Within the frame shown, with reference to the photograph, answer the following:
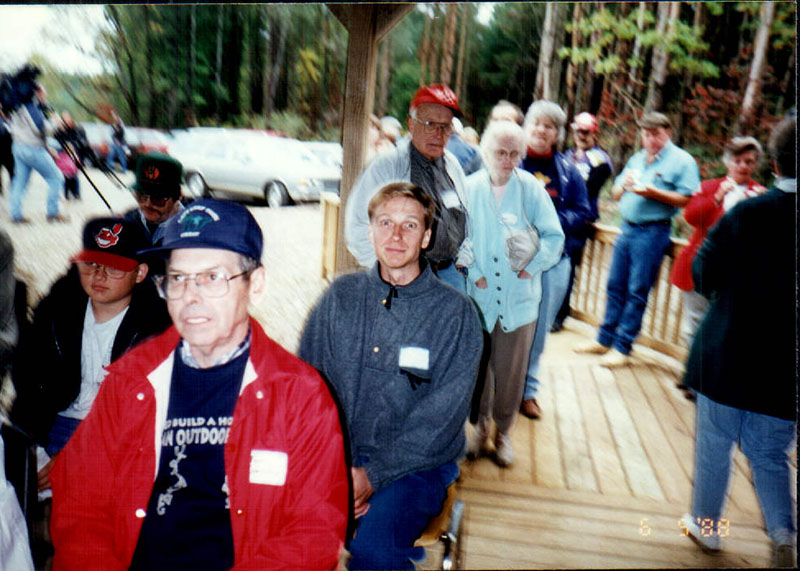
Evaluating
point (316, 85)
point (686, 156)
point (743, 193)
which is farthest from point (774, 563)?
point (316, 85)

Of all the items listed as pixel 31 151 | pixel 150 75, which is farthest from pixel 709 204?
pixel 31 151

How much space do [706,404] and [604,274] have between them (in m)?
0.55

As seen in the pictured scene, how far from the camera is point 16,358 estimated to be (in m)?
1.92

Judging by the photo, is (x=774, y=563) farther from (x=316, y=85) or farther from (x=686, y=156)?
(x=316, y=85)

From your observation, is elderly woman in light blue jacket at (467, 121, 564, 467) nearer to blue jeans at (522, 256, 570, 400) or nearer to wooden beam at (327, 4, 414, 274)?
blue jeans at (522, 256, 570, 400)

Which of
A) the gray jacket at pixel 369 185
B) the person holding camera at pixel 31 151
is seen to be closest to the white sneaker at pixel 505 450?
the gray jacket at pixel 369 185

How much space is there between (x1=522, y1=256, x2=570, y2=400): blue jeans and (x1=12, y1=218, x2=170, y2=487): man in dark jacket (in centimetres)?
130

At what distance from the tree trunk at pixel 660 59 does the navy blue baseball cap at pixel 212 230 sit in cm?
130

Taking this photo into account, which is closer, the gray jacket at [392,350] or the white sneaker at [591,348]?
the gray jacket at [392,350]

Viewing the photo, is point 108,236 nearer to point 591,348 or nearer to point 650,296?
point 591,348

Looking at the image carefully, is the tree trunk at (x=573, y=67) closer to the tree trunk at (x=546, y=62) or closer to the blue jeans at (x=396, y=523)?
the tree trunk at (x=546, y=62)

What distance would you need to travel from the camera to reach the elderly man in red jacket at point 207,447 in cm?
146

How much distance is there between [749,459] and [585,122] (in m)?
1.26

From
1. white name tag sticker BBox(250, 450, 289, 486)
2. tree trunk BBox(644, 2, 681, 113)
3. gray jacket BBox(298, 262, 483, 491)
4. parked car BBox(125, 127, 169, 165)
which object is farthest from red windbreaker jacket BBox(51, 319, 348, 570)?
tree trunk BBox(644, 2, 681, 113)
